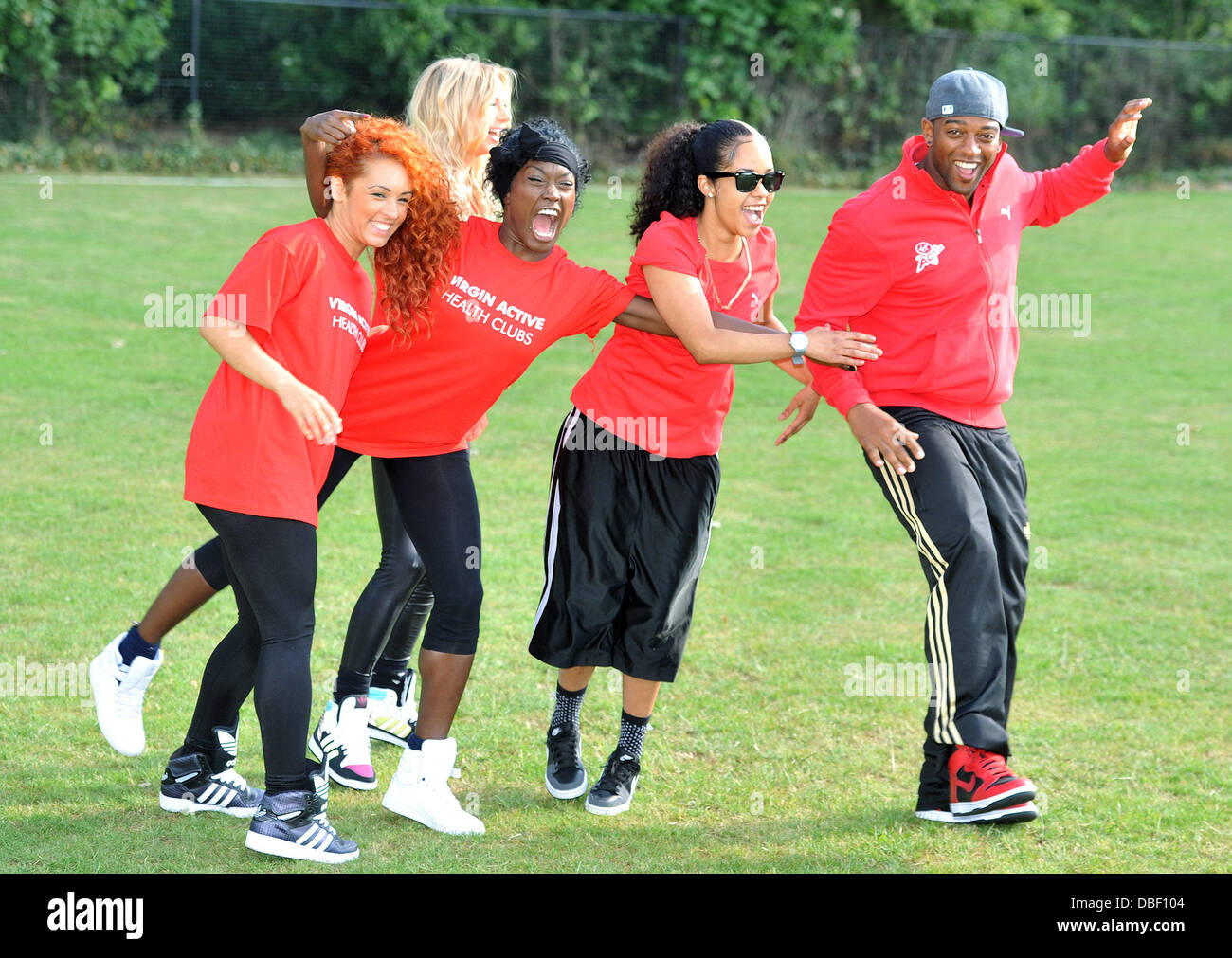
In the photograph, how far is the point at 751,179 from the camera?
173 inches

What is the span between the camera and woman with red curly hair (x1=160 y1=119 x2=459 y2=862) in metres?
3.80

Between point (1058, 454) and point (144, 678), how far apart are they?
24.5 ft

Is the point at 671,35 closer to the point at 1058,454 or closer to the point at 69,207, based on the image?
the point at 69,207

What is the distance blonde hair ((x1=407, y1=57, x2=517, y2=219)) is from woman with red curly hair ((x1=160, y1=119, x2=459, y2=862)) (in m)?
0.51

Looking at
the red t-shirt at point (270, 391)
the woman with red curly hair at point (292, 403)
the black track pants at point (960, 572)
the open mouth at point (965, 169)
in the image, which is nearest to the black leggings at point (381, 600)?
the woman with red curly hair at point (292, 403)

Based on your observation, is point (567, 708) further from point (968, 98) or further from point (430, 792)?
point (968, 98)

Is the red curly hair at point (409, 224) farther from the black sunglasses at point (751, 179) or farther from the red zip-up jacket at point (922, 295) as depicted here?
the red zip-up jacket at point (922, 295)

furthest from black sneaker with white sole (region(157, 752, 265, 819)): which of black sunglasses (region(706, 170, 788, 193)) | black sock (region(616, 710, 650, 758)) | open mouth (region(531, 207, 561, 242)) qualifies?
black sunglasses (region(706, 170, 788, 193))

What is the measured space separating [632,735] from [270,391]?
5.88ft

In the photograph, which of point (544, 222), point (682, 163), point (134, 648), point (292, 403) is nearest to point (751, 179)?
point (682, 163)

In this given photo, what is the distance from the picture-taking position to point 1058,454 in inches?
402

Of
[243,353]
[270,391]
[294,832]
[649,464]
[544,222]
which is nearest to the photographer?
[243,353]

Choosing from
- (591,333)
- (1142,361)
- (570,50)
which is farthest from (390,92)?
(591,333)

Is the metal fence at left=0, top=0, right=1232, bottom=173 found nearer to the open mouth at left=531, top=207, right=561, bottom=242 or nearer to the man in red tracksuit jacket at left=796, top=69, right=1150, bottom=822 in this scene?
the man in red tracksuit jacket at left=796, top=69, right=1150, bottom=822
